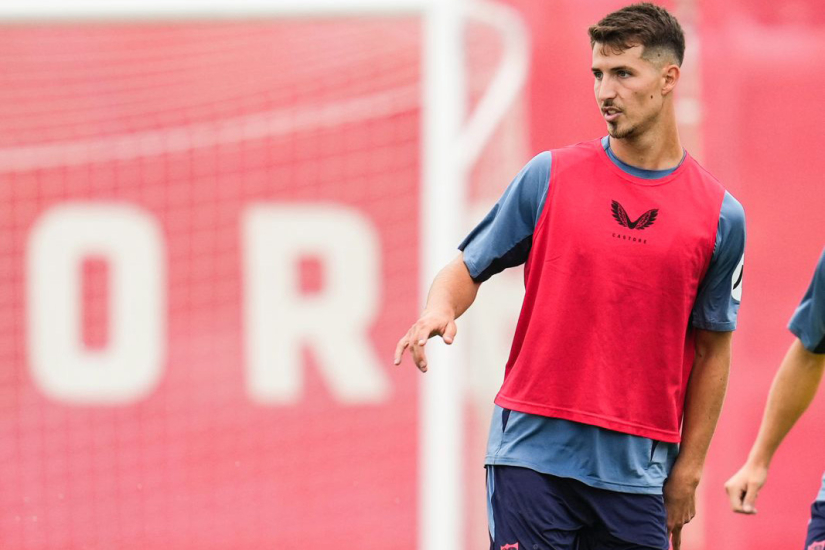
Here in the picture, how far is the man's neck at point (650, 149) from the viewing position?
237cm

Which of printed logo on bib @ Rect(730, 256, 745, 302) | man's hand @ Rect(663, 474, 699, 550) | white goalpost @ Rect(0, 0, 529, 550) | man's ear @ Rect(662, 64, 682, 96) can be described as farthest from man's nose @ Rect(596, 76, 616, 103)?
white goalpost @ Rect(0, 0, 529, 550)

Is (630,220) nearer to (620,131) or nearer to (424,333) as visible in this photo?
(620,131)

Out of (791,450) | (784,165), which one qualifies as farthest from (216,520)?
(784,165)

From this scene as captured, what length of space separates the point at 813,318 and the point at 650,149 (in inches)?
25.0

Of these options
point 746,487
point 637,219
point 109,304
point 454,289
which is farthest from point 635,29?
point 109,304

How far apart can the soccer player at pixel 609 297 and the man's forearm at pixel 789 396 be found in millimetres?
446

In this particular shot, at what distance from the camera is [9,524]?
297 inches

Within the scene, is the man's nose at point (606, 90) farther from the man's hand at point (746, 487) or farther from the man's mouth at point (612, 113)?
the man's hand at point (746, 487)

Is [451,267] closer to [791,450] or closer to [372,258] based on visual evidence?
[791,450]

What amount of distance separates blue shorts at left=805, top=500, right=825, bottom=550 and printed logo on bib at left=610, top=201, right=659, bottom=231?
2.55ft

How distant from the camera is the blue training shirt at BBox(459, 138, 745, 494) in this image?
2.34 metres

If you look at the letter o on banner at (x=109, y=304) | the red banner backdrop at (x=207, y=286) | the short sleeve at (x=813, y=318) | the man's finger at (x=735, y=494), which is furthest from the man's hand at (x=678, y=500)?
the letter o on banner at (x=109, y=304)

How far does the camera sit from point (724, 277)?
Answer: 237 cm

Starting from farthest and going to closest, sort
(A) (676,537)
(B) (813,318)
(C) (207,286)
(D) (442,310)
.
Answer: (C) (207,286)
(B) (813,318)
(A) (676,537)
(D) (442,310)
